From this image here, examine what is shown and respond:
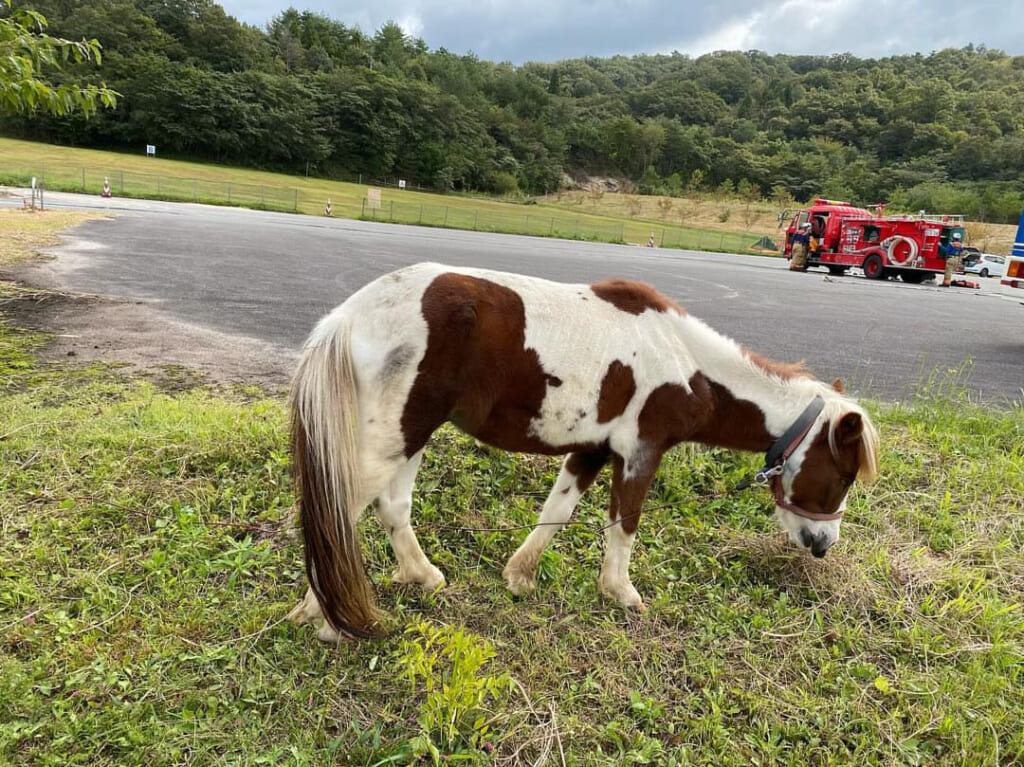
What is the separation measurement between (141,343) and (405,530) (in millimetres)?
5023

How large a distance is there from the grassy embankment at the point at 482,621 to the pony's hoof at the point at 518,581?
56 mm

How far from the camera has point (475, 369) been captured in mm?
2705

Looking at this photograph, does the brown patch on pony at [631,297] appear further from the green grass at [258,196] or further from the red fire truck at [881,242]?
the green grass at [258,196]

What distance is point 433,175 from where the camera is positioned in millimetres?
77875

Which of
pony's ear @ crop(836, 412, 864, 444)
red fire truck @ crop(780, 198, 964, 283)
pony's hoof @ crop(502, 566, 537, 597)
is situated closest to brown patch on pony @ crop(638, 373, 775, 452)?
pony's ear @ crop(836, 412, 864, 444)

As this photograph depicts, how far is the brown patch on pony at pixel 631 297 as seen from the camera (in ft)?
10.1

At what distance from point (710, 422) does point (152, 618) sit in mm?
2992

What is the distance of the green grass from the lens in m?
35.1

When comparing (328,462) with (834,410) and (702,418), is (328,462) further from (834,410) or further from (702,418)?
(834,410)

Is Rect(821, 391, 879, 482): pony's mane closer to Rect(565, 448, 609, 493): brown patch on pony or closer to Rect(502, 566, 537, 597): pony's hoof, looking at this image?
Rect(565, 448, 609, 493): brown patch on pony

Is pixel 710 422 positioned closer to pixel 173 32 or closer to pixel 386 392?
pixel 386 392

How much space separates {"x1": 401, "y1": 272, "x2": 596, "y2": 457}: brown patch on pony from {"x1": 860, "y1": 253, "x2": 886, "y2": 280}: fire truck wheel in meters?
26.8

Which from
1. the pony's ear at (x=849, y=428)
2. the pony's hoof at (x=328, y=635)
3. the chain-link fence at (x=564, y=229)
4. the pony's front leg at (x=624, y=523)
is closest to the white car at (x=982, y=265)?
the chain-link fence at (x=564, y=229)

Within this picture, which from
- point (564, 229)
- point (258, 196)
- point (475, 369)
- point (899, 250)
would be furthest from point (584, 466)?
point (258, 196)
